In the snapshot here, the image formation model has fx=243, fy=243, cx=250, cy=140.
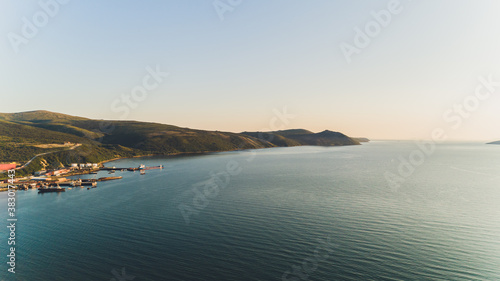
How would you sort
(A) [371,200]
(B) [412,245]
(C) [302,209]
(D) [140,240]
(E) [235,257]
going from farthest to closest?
(A) [371,200] → (C) [302,209] → (D) [140,240] → (B) [412,245] → (E) [235,257]

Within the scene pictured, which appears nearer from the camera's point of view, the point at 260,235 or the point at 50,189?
the point at 260,235

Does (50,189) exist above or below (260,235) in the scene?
above

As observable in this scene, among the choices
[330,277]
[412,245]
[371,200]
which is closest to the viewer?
[330,277]

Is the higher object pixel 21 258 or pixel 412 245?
pixel 412 245

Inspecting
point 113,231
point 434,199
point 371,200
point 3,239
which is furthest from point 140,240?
point 434,199

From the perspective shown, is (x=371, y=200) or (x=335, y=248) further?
(x=371, y=200)

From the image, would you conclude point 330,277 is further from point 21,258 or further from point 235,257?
point 21,258

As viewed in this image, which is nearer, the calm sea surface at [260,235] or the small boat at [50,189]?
A: the calm sea surface at [260,235]

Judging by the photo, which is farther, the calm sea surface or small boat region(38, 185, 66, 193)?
small boat region(38, 185, 66, 193)
